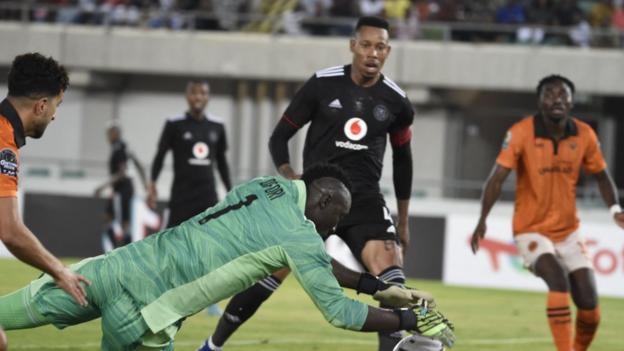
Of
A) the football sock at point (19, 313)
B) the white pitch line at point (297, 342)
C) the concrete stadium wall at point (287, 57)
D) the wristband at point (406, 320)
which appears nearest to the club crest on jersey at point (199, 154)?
the white pitch line at point (297, 342)

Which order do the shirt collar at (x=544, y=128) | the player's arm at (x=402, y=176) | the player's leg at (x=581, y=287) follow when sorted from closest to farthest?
1. the player's arm at (x=402, y=176)
2. the player's leg at (x=581, y=287)
3. the shirt collar at (x=544, y=128)

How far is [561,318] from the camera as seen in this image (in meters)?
10.2

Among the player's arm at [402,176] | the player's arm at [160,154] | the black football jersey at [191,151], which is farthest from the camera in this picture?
the player's arm at [160,154]

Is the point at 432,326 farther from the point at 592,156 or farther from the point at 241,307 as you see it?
the point at 592,156

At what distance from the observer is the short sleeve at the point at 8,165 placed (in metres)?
6.54

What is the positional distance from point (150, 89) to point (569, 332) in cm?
2624

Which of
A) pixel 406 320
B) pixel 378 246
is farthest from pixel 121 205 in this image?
pixel 406 320

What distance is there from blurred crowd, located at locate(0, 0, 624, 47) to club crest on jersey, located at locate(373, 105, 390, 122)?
883 inches

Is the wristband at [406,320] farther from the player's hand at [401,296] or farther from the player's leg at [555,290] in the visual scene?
the player's leg at [555,290]

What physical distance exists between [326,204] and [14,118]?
5.65 feet

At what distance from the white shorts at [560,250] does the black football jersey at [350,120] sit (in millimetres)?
1881

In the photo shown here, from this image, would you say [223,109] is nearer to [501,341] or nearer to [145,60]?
[145,60]

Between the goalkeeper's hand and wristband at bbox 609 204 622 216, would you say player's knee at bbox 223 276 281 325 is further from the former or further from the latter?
wristband at bbox 609 204 622 216

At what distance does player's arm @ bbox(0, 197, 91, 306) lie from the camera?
253 inches
